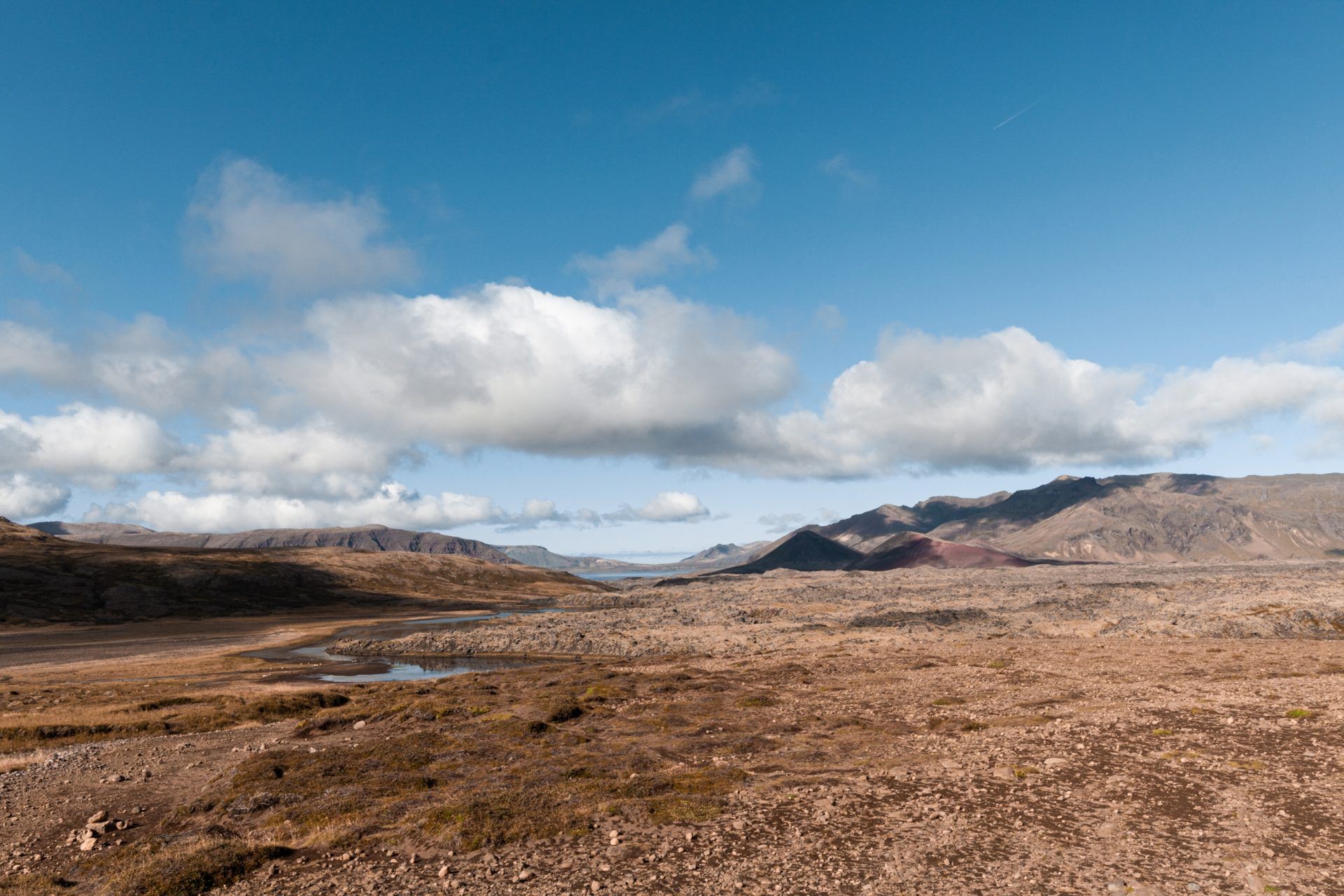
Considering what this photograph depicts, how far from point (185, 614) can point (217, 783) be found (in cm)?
16190

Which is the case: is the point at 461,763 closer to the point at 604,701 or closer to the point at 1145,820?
the point at 604,701

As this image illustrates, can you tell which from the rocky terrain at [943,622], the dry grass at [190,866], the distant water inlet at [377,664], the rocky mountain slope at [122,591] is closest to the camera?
the dry grass at [190,866]

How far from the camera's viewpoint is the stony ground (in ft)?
53.7

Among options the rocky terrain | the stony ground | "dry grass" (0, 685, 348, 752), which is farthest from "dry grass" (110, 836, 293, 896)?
the rocky terrain

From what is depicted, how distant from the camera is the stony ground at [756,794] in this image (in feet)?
53.7

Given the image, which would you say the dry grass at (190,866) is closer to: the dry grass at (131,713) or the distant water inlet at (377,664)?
the dry grass at (131,713)

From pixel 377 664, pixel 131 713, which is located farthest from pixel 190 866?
pixel 377 664

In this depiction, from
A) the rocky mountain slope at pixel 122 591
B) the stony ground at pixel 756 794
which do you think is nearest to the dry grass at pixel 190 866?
the stony ground at pixel 756 794

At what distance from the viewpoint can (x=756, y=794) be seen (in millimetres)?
21781

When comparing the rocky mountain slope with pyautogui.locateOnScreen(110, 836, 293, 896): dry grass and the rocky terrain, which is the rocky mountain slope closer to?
the rocky terrain

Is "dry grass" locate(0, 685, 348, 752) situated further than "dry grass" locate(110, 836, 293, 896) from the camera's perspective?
Yes

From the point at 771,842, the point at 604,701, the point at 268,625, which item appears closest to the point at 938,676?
the point at 604,701

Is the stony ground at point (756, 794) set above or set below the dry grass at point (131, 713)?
above

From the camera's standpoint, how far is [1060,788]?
69.3 feet
